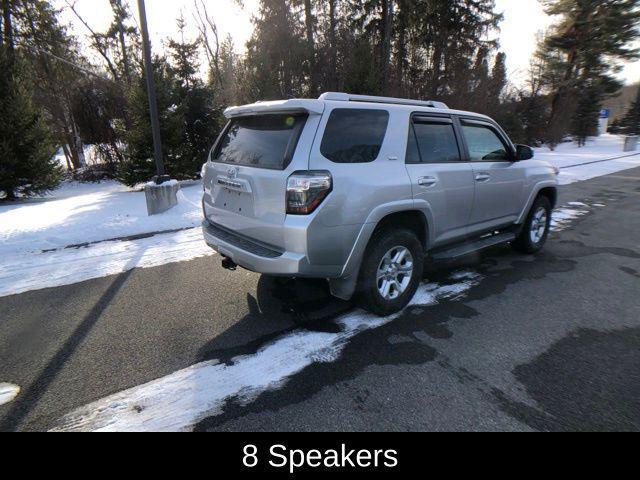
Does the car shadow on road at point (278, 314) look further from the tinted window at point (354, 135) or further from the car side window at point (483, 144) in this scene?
the car side window at point (483, 144)

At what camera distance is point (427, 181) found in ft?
11.7

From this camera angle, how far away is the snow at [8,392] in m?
2.46

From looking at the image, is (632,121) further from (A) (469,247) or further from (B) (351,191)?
(B) (351,191)

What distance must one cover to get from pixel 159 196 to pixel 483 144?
627 centimetres

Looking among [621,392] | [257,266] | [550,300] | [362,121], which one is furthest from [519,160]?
[257,266]

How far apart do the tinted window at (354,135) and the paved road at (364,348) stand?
1531mm

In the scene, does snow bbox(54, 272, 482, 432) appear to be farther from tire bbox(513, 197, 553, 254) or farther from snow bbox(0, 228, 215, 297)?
tire bbox(513, 197, 553, 254)

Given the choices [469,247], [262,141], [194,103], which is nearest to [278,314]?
[262,141]

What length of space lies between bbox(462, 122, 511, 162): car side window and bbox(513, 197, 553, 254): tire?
1.07 metres

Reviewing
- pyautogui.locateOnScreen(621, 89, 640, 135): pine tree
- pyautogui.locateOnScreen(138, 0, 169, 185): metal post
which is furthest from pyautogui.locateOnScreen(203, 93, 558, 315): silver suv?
pyautogui.locateOnScreen(621, 89, 640, 135): pine tree

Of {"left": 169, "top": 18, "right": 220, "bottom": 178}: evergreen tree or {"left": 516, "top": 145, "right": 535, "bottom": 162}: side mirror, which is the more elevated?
{"left": 169, "top": 18, "right": 220, "bottom": 178}: evergreen tree

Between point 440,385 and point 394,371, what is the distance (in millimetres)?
335

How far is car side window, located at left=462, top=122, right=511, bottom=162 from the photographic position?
167 inches

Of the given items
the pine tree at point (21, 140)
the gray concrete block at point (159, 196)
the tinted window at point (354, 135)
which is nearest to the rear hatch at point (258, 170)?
the tinted window at point (354, 135)
